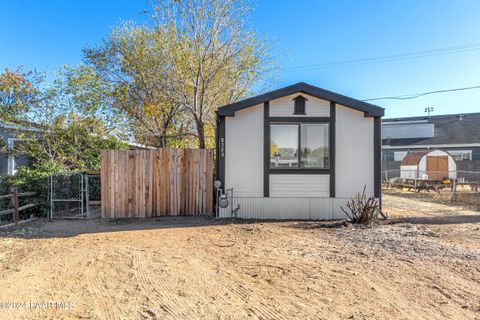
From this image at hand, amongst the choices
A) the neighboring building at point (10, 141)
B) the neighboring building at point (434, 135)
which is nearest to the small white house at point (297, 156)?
the neighboring building at point (10, 141)

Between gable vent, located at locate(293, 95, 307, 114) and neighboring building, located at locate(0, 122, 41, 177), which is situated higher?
gable vent, located at locate(293, 95, 307, 114)

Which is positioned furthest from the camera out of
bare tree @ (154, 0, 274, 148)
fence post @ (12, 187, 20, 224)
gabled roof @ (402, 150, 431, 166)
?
gabled roof @ (402, 150, 431, 166)

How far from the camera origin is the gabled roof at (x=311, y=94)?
7.98 meters

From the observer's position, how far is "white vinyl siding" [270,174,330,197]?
8172mm

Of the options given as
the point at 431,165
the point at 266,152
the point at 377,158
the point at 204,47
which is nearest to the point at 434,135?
the point at 431,165

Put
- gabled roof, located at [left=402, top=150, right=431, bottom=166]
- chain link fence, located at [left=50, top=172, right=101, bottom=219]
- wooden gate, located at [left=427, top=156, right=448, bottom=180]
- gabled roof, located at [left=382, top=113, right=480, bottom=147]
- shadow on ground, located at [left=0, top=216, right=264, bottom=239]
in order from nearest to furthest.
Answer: shadow on ground, located at [left=0, top=216, right=264, bottom=239]
chain link fence, located at [left=50, top=172, right=101, bottom=219]
wooden gate, located at [left=427, top=156, right=448, bottom=180]
gabled roof, located at [left=402, top=150, right=431, bottom=166]
gabled roof, located at [left=382, top=113, right=480, bottom=147]

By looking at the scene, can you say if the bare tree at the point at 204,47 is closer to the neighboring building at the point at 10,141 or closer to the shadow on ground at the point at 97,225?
the shadow on ground at the point at 97,225

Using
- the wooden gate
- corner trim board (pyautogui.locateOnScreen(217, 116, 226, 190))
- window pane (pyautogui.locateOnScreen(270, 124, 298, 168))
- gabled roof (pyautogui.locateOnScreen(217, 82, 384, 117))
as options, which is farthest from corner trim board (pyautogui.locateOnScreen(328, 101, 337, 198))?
the wooden gate

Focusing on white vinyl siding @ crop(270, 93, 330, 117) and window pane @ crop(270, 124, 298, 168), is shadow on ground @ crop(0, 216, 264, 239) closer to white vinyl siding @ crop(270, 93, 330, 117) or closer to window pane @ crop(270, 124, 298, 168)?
window pane @ crop(270, 124, 298, 168)

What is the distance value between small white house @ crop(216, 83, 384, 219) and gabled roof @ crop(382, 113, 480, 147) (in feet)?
67.9

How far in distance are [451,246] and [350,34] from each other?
11.4 meters

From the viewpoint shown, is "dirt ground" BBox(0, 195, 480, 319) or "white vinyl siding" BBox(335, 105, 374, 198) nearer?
"dirt ground" BBox(0, 195, 480, 319)

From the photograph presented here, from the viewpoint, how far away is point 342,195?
26.9 ft

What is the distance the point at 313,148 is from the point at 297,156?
0.49m
